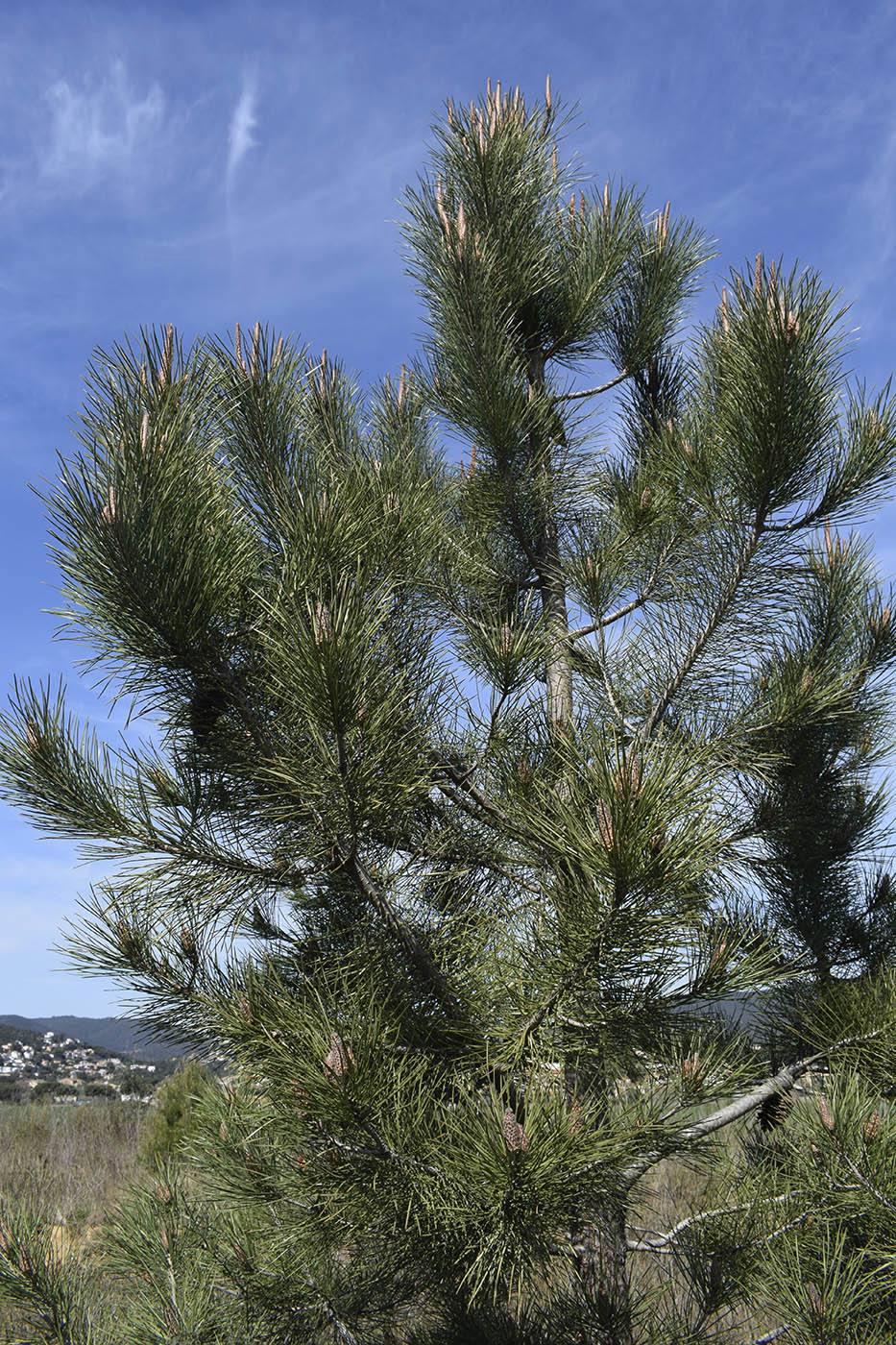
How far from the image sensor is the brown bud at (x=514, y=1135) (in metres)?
1.44

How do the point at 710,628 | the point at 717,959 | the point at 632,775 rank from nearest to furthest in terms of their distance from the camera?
the point at 632,775
the point at 717,959
the point at 710,628

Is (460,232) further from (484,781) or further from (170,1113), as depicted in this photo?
(170,1113)

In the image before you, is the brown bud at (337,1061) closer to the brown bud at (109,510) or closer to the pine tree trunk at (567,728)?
the pine tree trunk at (567,728)

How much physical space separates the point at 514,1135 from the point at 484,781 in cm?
102

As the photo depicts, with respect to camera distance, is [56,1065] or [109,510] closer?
[109,510]

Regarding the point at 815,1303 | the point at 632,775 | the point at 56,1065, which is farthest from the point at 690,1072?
the point at 56,1065

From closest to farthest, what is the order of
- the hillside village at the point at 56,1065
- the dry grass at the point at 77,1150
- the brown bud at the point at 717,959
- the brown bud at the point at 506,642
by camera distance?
the brown bud at the point at 717,959 → the brown bud at the point at 506,642 → the dry grass at the point at 77,1150 → the hillside village at the point at 56,1065

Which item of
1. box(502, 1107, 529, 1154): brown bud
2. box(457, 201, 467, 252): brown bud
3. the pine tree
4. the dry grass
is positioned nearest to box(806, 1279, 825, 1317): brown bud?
the pine tree

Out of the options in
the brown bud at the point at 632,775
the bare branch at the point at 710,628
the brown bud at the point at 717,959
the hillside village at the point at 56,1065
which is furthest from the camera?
the hillside village at the point at 56,1065

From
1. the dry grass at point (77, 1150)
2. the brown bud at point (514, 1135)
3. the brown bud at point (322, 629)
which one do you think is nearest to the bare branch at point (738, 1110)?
the brown bud at point (514, 1135)

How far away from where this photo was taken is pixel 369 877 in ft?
6.57

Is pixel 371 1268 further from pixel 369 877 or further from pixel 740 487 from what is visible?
pixel 740 487

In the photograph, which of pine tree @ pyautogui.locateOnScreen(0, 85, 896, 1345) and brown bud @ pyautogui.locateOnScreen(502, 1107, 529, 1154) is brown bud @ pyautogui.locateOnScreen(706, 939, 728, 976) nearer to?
pine tree @ pyautogui.locateOnScreen(0, 85, 896, 1345)

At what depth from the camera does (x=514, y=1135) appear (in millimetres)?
1447
